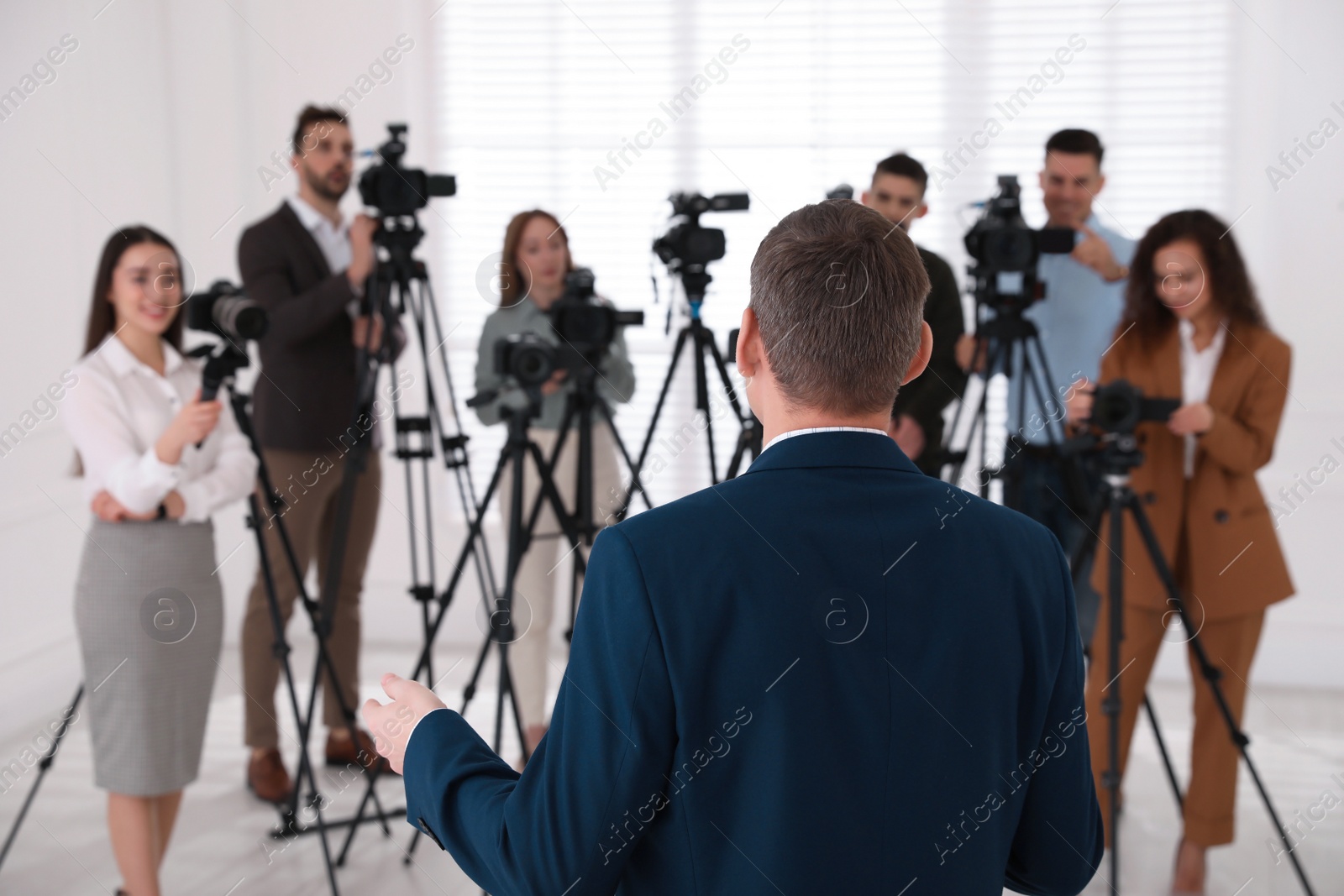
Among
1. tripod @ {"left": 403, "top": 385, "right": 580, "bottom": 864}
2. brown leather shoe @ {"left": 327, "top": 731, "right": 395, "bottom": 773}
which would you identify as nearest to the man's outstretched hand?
tripod @ {"left": 403, "top": 385, "right": 580, "bottom": 864}

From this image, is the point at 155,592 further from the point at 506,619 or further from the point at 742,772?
the point at 742,772

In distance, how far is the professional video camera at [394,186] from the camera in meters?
2.67

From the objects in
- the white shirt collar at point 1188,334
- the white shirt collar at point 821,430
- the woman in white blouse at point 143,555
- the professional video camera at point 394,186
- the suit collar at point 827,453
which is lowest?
the woman in white blouse at point 143,555

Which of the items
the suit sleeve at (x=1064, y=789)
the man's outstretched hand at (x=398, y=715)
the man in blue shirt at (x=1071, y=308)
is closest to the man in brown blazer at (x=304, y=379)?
the man in blue shirt at (x=1071, y=308)

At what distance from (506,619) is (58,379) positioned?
221cm

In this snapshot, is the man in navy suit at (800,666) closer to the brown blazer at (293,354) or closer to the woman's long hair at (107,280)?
the woman's long hair at (107,280)

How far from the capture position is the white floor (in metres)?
2.67

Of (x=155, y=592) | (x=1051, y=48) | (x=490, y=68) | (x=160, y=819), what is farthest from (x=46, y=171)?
(x=1051, y=48)

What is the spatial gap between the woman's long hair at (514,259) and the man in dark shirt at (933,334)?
2.96 ft

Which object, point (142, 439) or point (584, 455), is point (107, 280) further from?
point (584, 455)

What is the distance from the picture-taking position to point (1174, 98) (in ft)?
13.0

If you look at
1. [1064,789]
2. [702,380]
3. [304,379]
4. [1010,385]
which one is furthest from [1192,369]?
[304,379]

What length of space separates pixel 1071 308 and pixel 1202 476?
25.0 inches

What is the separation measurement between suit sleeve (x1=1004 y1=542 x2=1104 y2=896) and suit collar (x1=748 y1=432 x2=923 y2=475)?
0.19 m
